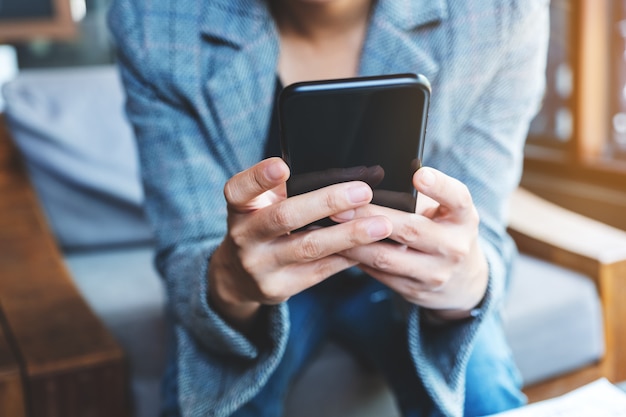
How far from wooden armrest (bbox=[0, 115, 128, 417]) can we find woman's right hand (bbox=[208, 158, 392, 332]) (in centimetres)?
28

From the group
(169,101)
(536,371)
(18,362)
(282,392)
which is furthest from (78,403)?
(536,371)

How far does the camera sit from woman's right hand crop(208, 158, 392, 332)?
0.51 metres

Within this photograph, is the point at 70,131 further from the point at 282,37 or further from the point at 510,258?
the point at 510,258

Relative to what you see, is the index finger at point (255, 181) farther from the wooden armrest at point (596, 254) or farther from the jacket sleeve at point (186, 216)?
the wooden armrest at point (596, 254)

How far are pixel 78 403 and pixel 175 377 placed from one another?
17 cm

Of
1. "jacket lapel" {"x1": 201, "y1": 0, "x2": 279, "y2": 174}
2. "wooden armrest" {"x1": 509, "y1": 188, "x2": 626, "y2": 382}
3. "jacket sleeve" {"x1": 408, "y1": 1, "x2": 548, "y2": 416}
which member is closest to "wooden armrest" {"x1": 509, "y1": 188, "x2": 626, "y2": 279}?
"wooden armrest" {"x1": 509, "y1": 188, "x2": 626, "y2": 382}

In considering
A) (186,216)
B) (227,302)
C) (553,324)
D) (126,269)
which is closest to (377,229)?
(227,302)

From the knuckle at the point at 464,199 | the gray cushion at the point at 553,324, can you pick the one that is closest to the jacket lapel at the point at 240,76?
the knuckle at the point at 464,199

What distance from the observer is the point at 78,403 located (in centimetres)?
83

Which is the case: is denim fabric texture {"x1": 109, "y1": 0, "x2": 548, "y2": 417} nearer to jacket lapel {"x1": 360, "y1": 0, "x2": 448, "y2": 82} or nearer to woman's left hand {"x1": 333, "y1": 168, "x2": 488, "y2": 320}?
jacket lapel {"x1": 360, "y1": 0, "x2": 448, "y2": 82}

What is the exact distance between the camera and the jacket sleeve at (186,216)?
69 cm

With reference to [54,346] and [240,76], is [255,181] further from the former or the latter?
[54,346]

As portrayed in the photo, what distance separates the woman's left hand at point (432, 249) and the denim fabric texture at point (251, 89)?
16cm

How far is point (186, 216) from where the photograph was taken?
0.77 meters
